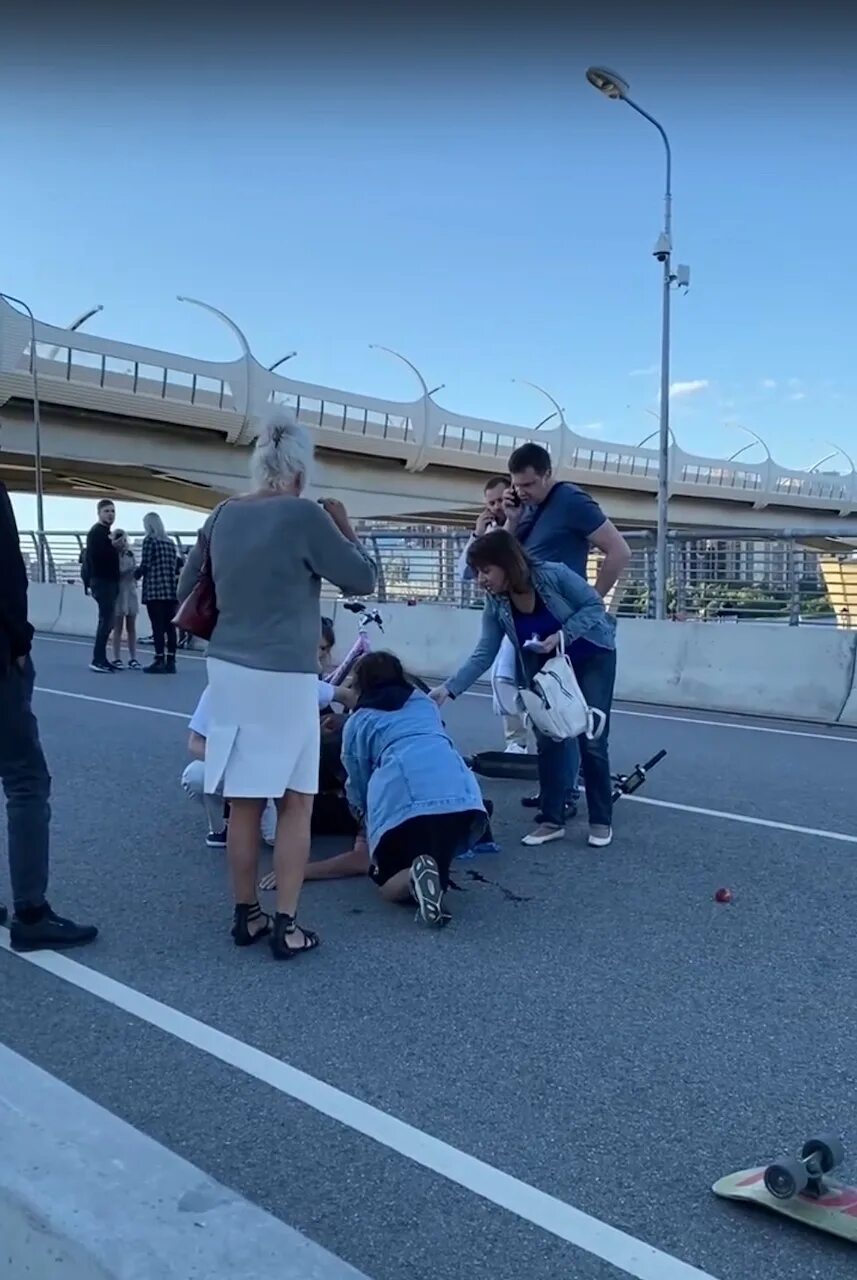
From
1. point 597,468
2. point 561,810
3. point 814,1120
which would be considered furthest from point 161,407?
point 814,1120

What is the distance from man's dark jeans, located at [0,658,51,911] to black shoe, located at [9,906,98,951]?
7 centimetres

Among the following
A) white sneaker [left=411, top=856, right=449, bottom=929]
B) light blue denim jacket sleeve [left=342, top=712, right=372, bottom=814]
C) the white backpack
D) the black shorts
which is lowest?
white sneaker [left=411, top=856, right=449, bottom=929]

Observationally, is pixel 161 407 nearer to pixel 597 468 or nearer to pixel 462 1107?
pixel 597 468

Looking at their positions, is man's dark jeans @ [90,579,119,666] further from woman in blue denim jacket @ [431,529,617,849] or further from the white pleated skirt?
the white pleated skirt

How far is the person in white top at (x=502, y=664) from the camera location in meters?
7.33

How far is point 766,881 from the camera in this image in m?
5.54

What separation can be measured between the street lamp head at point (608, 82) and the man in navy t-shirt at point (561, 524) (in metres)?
14.0

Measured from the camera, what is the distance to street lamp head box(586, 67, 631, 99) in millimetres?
17969

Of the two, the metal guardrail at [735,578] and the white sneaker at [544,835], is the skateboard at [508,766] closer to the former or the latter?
the white sneaker at [544,835]

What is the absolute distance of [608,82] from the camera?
1819 cm

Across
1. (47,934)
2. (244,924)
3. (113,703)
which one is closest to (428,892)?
(244,924)

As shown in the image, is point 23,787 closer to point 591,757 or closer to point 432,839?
point 432,839

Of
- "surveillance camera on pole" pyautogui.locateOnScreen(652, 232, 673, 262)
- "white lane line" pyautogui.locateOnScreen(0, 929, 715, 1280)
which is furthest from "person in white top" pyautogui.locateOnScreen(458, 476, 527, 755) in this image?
"surveillance camera on pole" pyautogui.locateOnScreen(652, 232, 673, 262)

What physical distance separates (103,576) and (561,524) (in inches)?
368
